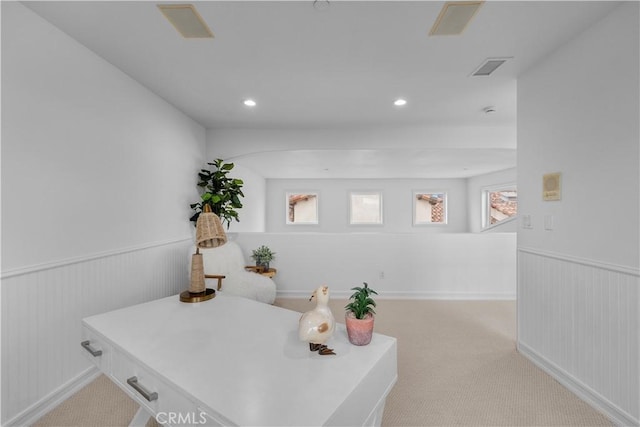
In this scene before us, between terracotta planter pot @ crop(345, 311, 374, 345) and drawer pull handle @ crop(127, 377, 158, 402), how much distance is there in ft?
2.41

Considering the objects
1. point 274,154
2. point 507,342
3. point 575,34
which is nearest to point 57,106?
point 274,154

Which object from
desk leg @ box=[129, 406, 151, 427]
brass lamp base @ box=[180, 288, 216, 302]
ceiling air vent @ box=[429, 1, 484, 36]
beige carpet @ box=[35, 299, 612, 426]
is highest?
ceiling air vent @ box=[429, 1, 484, 36]

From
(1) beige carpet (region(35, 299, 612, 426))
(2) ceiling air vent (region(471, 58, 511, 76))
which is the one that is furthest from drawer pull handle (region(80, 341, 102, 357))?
(2) ceiling air vent (region(471, 58, 511, 76))

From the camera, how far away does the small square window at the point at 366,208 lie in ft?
24.4

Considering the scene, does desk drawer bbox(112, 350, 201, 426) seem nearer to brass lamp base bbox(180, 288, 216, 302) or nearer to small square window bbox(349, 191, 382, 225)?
brass lamp base bbox(180, 288, 216, 302)

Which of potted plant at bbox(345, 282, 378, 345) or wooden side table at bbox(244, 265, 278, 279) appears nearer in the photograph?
potted plant at bbox(345, 282, 378, 345)

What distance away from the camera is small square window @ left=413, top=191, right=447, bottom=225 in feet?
24.4

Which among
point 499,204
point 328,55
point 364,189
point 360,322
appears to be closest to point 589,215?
point 360,322

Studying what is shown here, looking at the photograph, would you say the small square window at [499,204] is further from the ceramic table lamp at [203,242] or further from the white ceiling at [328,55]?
the ceramic table lamp at [203,242]

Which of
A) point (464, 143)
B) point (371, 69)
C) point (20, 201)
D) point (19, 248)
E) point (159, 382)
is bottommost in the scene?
point (159, 382)

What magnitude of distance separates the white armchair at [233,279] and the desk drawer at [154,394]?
6.20 feet

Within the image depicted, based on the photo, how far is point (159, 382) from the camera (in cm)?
94

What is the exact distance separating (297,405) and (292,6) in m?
1.94

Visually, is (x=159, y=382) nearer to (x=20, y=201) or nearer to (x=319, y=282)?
(x=20, y=201)
